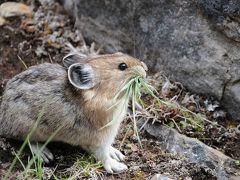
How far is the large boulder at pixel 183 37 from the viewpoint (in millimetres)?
8656

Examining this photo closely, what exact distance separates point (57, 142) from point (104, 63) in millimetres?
1470

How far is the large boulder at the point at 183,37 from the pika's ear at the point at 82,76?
2.20 meters

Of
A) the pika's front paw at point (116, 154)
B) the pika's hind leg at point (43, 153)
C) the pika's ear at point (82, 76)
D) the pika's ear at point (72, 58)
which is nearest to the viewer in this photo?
the pika's ear at point (82, 76)

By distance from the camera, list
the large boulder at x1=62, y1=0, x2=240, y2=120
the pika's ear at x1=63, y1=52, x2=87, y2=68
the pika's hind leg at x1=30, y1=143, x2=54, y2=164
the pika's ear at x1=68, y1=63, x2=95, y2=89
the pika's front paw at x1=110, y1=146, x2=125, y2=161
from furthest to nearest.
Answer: the large boulder at x1=62, y1=0, x2=240, y2=120 → the pika's front paw at x1=110, y1=146, x2=125, y2=161 → the pika's hind leg at x1=30, y1=143, x2=54, y2=164 → the pika's ear at x1=63, y1=52, x2=87, y2=68 → the pika's ear at x1=68, y1=63, x2=95, y2=89

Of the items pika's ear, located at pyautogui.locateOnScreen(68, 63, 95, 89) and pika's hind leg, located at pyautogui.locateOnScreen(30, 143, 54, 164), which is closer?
pika's ear, located at pyautogui.locateOnScreen(68, 63, 95, 89)

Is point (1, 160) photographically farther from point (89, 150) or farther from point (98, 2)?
point (98, 2)

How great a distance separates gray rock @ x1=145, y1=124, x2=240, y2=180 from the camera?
7.95 metres

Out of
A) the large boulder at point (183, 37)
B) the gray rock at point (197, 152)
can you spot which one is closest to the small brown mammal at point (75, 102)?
the gray rock at point (197, 152)

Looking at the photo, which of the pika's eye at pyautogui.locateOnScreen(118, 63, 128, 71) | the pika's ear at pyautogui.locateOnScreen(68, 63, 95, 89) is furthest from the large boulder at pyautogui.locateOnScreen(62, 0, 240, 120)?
the pika's ear at pyautogui.locateOnScreen(68, 63, 95, 89)

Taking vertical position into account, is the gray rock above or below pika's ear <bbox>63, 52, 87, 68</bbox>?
below

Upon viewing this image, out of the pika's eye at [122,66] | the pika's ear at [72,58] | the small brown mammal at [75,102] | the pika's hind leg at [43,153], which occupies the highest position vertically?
the pika's eye at [122,66]

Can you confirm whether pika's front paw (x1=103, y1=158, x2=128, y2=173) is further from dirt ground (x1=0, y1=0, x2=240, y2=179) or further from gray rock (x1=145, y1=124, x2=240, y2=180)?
gray rock (x1=145, y1=124, x2=240, y2=180)

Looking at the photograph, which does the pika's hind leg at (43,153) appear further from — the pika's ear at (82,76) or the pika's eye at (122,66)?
the pika's eye at (122,66)

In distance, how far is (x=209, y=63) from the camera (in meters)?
8.90
